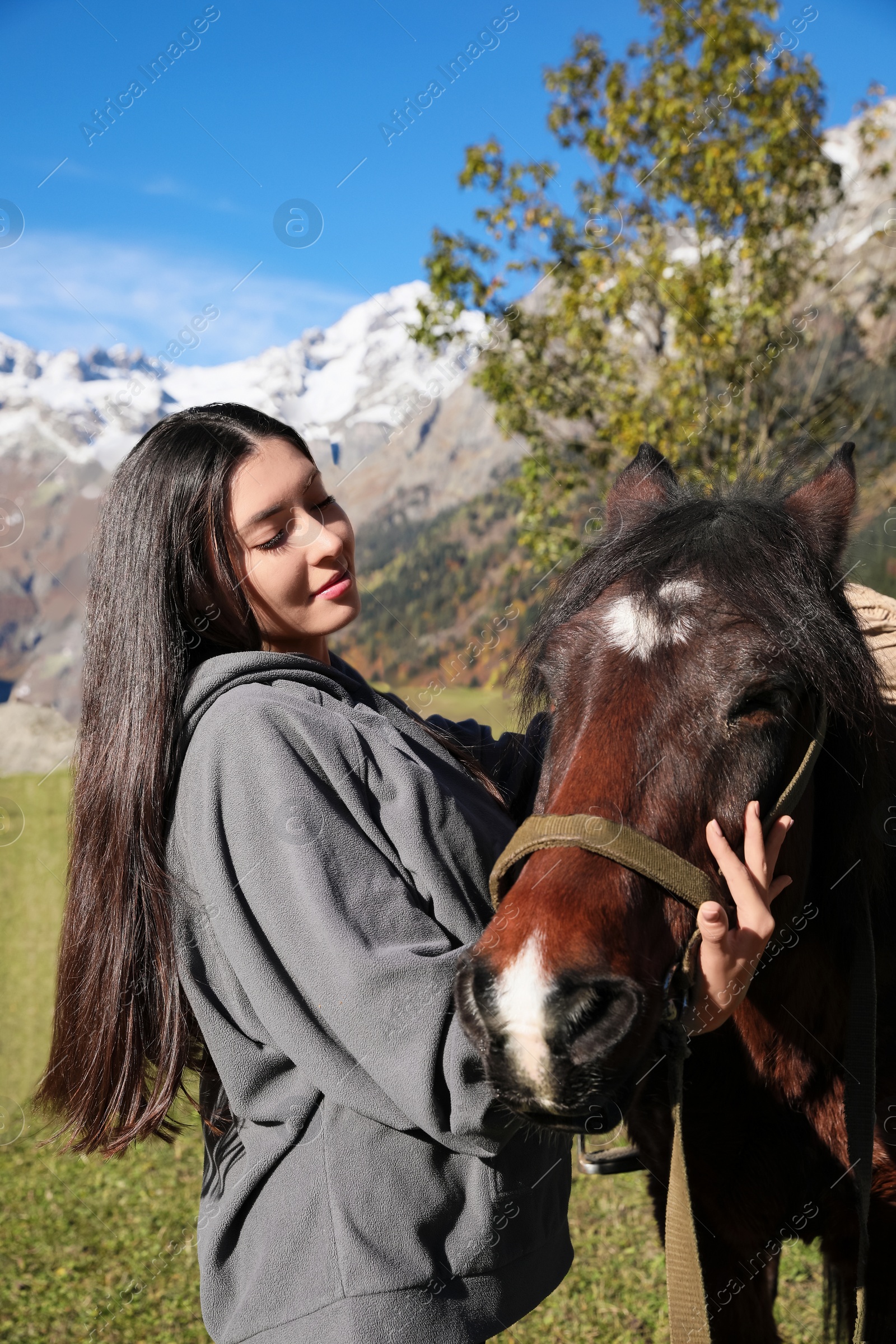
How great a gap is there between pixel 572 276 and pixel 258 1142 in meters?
7.25

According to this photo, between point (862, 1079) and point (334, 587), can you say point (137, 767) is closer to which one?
point (334, 587)

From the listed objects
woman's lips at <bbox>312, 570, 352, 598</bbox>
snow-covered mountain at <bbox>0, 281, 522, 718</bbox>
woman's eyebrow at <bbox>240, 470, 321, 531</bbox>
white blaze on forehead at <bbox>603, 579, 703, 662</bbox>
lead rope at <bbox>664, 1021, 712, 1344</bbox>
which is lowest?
lead rope at <bbox>664, 1021, 712, 1344</bbox>

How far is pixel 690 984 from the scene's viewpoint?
1.53m

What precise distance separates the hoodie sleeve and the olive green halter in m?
0.17

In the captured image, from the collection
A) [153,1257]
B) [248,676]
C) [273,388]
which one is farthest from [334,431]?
[248,676]

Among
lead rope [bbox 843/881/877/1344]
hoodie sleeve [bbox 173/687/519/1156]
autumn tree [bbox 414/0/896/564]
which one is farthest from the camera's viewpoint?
autumn tree [bbox 414/0/896/564]

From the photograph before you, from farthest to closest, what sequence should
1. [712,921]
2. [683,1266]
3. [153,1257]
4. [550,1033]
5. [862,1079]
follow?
[153,1257], [862,1079], [683,1266], [712,921], [550,1033]

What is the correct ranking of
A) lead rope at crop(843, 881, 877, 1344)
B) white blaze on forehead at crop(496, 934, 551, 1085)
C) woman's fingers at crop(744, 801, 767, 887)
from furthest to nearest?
lead rope at crop(843, 881, 877, 1344) → woman's fingers at crop(744, 801, 767, 887) → white blaze on forehead at crop(496, 934, 551, 1085)

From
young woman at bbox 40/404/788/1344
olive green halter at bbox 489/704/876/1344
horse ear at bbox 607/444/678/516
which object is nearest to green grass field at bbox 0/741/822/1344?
horse ear at bbox 607/444/678/516

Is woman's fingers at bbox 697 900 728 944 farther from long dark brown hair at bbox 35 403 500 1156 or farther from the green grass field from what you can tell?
the green grass field

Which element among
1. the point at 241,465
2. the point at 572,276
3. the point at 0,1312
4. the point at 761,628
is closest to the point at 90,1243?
the point at 0,1312

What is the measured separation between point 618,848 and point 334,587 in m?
0.91

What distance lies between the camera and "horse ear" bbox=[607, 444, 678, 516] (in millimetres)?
2287

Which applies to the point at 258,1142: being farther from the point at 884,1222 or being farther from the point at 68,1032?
the point at 884,1222
